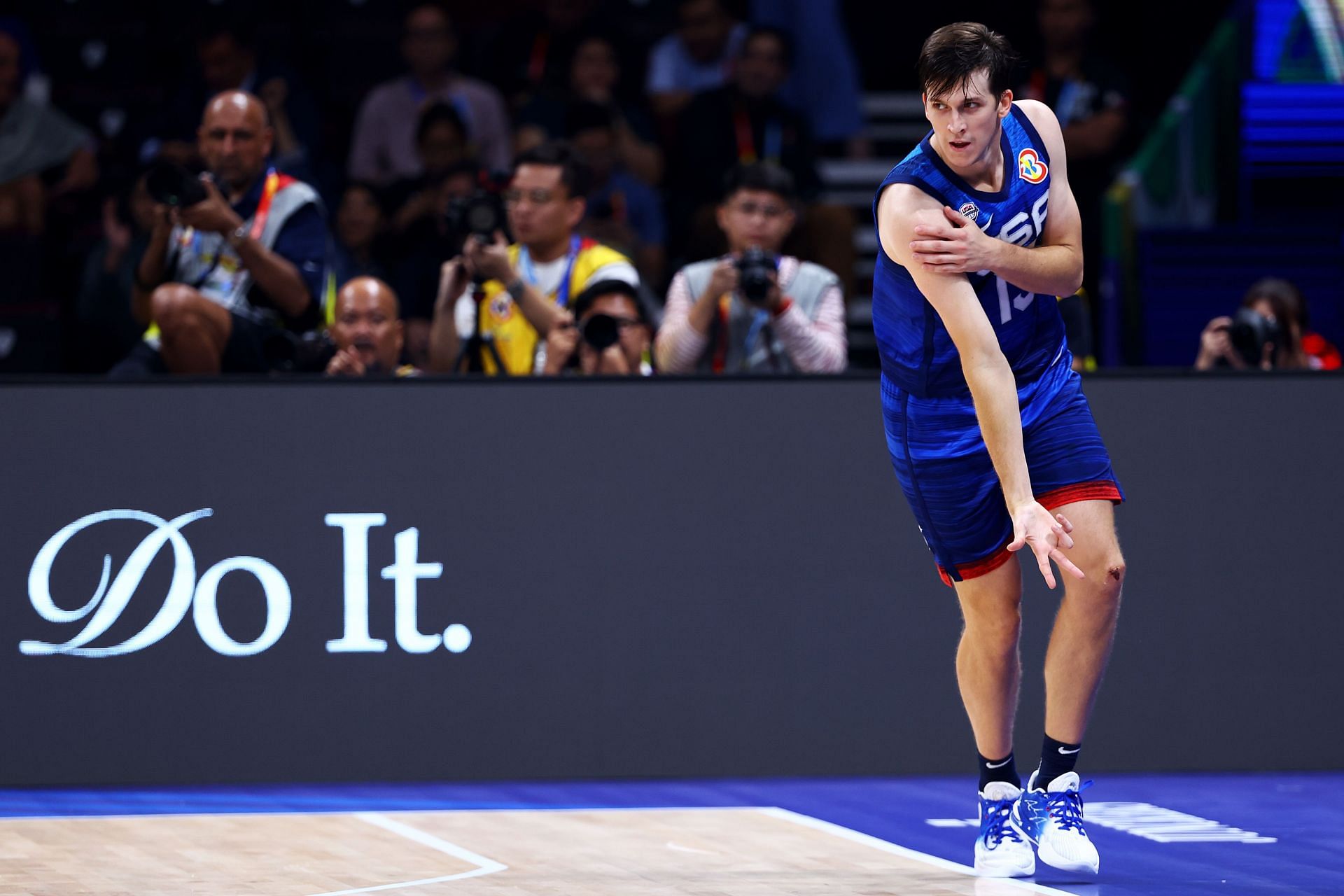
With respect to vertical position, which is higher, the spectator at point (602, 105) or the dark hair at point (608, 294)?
the spectator at point (602, 105)

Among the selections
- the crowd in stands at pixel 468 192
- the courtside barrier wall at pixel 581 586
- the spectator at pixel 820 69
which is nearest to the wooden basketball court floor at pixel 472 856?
the courtside barrier wall at pixel 581 586

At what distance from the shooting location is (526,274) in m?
6.23

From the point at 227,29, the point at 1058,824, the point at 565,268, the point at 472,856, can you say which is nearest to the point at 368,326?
the point at 565,268

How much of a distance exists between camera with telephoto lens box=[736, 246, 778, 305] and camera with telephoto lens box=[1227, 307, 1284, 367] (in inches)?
58.0

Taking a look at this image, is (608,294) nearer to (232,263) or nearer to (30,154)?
(232,263)

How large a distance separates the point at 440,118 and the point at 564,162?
2048 millimetres

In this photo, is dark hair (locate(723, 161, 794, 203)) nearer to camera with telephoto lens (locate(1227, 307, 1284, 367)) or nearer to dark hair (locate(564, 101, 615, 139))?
camera with telephoto lens (locate(1227, 307, 1284, 367))

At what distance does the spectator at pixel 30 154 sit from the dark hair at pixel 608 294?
3.12 m

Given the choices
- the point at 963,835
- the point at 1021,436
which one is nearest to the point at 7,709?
the point at 963,835

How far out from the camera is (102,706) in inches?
199

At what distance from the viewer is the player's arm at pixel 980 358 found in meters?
3.67

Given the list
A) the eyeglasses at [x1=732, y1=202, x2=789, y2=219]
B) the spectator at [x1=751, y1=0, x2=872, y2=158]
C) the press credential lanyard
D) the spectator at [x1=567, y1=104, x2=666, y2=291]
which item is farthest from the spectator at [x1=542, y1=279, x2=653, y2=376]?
the spectator at [x1=751, y1=0, x2=872, y2=158]

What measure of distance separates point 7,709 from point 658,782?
1.77 meters

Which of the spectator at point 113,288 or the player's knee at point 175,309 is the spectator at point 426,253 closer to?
the spectator at point 113,288
